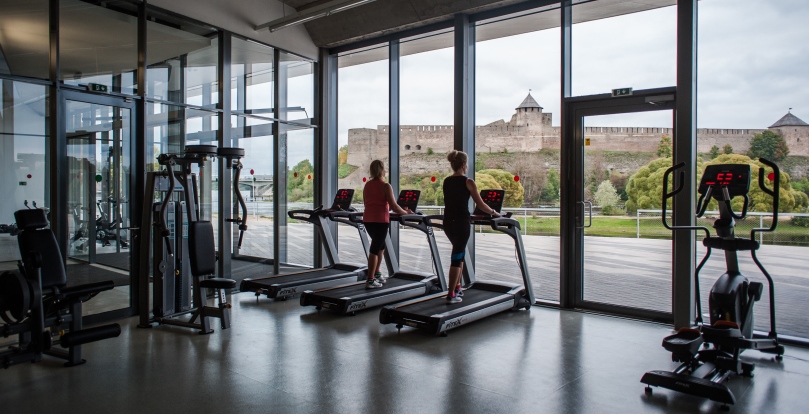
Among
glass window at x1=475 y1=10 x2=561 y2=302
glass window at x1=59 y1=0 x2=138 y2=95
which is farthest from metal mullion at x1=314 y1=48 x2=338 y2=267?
glass window at x1=59 y1=0 x2=138 y2=95

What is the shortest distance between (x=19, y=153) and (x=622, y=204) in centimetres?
591

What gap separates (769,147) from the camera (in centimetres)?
490

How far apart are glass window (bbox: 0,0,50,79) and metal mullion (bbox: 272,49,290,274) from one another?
2936 mm

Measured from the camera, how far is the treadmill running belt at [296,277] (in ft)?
21.6

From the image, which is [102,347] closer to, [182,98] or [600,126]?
[182,98]

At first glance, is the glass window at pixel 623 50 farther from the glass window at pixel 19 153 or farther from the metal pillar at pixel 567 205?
the glass window at pixel 19 153

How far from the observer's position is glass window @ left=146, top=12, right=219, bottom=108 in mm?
5941

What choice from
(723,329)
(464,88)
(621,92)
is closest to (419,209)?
(464,88)

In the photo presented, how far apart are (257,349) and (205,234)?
1270 mm

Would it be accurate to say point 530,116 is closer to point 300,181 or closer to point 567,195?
point 567,195

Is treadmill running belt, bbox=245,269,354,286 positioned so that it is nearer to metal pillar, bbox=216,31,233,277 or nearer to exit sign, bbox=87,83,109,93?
metal pillar, bbox=216,31,233,277

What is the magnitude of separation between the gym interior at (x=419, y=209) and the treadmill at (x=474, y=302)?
0.04 m

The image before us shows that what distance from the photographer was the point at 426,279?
6.60m

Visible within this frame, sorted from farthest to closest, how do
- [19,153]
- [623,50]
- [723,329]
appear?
1. [623,50]
2. [19,153]
3. [723,329]
